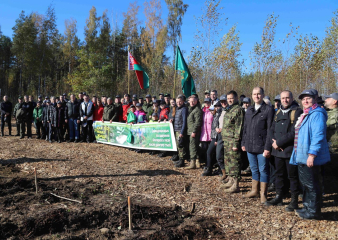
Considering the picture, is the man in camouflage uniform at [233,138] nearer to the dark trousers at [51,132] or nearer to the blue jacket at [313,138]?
the blue jacket at [313,138]

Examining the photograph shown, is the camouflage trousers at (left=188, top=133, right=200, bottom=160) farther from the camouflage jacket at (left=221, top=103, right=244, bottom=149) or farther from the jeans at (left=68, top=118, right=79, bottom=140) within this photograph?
the jeans at (left=68, top=118, right=79, bottom=140)

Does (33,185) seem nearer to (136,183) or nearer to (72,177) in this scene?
(72,177)

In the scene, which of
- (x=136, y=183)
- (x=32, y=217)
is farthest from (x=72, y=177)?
(x=32, y=217)

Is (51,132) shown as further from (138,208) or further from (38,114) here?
(138,208)

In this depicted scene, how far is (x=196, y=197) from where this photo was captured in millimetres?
4867

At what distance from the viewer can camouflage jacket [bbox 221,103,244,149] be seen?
5.13 meters

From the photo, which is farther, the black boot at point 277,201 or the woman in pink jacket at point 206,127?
the woman in pink jacket at point 206,127

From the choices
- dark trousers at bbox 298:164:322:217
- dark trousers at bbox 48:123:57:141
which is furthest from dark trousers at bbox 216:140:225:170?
dark trousers at bbox 48:123:57:141

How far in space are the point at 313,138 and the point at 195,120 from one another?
3510 mm

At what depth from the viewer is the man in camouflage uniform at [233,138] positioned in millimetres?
5148

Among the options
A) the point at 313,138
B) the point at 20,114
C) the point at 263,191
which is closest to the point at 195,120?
the point at 263,191

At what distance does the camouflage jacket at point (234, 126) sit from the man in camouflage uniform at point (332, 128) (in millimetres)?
2331

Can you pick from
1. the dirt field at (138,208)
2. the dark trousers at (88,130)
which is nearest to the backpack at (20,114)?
the dark trousers at (88,130)

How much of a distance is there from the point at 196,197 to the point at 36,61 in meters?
33.7
